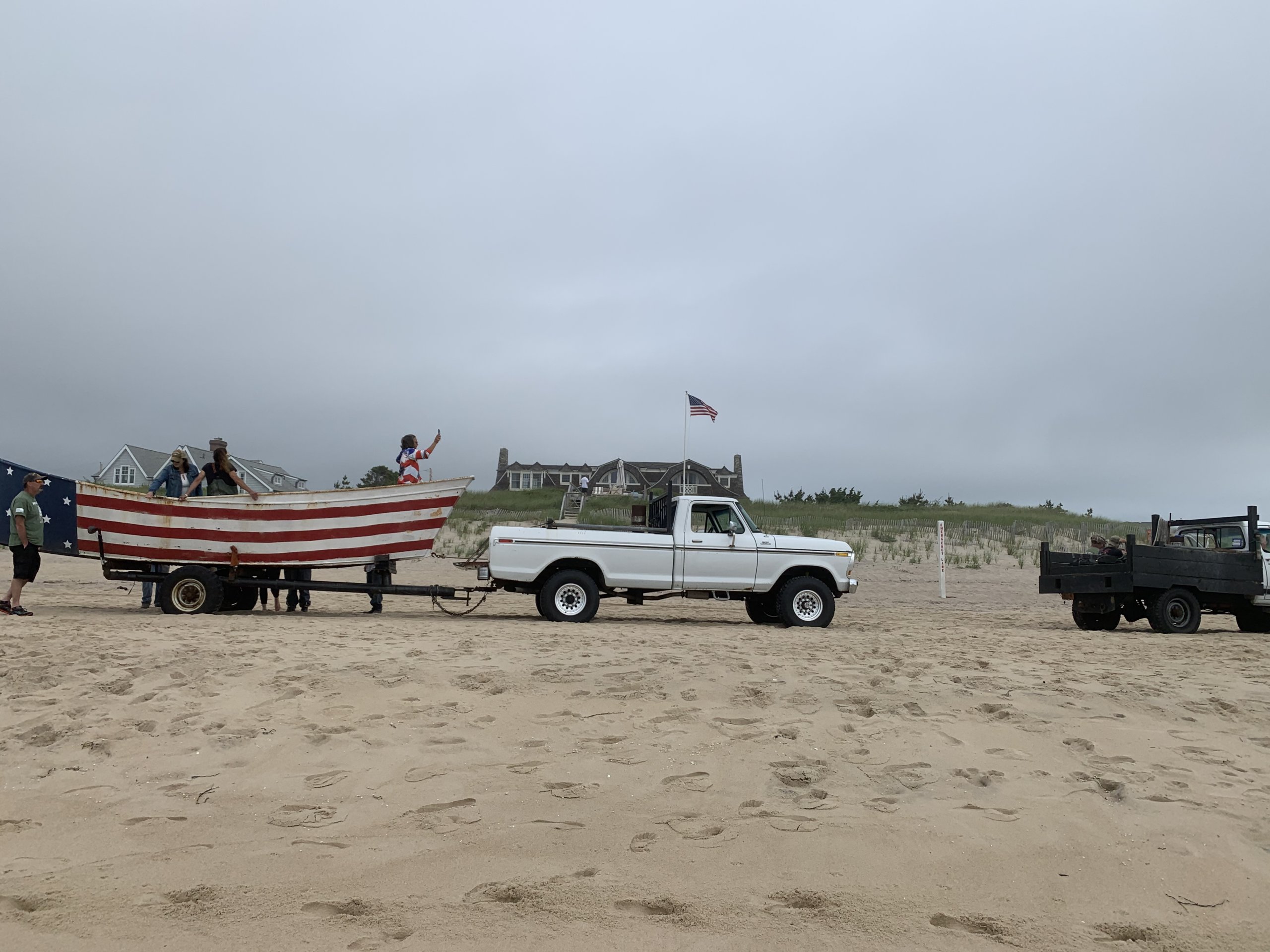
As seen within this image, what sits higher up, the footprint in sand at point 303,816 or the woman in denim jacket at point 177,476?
the woman in denim jacket at point 177,476

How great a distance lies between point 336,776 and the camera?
460cm

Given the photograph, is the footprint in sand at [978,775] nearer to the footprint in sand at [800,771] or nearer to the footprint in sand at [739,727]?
the footprint in sand at [800,771]

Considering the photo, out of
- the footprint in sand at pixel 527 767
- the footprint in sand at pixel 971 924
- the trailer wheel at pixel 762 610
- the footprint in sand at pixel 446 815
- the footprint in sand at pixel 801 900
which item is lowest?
the footprint in sand at pixel 971 924

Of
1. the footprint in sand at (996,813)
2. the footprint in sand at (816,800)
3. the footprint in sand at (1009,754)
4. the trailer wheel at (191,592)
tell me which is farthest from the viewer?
the trailer wheel at (191,592)

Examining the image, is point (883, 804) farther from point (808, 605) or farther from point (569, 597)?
point (808, 605)

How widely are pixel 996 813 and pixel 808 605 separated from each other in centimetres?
810

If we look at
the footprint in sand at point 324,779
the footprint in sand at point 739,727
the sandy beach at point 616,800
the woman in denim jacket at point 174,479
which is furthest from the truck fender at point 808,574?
the footprint in sand at point 324,779

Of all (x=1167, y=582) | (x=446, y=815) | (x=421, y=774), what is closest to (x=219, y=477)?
(x=421, y=774)

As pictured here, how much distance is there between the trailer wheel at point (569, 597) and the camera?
38.8 ft

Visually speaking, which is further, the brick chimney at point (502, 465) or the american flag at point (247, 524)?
the brick chimney at point (502, 465)

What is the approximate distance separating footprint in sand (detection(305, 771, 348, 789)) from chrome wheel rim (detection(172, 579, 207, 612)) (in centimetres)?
763

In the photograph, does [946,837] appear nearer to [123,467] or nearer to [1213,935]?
[1213,935]

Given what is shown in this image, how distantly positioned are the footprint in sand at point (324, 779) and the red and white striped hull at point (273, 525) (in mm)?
7117

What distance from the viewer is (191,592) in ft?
37.2
